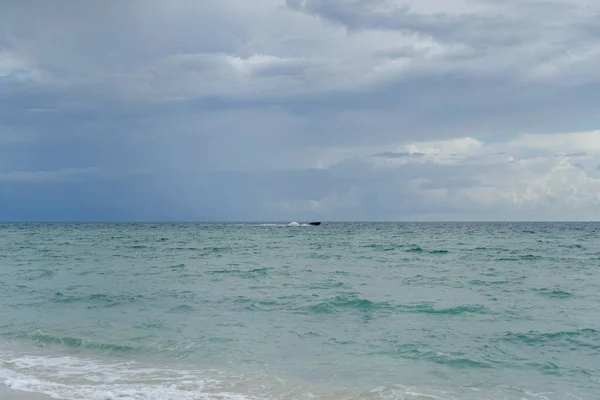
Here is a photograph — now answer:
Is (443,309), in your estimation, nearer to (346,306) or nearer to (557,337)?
(346,306)

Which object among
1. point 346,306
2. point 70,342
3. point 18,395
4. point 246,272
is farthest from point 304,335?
point 246,272

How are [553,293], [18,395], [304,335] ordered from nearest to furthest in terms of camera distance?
[18,395] < [304,335] < [553,293]

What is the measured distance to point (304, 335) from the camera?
1380cm

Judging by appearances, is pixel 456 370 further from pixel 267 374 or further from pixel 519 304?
pixel 519 304

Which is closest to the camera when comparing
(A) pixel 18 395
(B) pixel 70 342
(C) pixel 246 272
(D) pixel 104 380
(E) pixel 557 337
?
(A) pixel 18 395

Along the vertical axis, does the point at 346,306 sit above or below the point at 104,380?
above

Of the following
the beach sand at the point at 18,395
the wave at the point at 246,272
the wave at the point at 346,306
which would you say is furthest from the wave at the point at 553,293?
the beach sand at the point at 18,395

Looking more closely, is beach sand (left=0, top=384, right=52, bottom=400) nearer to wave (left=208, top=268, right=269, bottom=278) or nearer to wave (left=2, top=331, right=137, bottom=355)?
wave (left=2, top=331, right=137, bottom=355)

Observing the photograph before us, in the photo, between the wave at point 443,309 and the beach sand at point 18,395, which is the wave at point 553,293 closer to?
the wave at point 443,309

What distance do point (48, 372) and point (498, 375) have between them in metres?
8.84

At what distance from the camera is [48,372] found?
10.7 meters

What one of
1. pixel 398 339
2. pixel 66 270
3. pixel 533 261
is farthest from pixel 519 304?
pixel 66 270

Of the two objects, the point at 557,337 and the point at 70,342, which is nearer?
the point at 70,342

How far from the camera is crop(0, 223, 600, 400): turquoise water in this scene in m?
9.88
